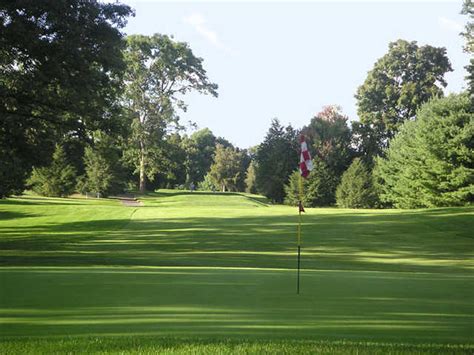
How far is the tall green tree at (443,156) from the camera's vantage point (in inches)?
1519

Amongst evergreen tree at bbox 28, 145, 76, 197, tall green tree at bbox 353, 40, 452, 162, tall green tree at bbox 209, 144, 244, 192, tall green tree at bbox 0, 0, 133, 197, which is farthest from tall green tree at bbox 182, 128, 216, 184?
tall green tree at bbox 0, 0, 133, 197

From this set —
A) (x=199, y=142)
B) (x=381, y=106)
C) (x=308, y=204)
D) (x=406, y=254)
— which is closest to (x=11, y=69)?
(x=406, y=254)

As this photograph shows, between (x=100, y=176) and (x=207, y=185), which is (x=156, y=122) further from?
(x=207, y=185)

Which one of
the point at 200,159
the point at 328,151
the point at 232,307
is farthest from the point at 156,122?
the point at 232,307

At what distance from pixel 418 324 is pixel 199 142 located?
11463 cm

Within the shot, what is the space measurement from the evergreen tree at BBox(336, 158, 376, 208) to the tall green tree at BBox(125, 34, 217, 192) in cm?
1871

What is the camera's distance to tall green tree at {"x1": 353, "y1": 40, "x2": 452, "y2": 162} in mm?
64562

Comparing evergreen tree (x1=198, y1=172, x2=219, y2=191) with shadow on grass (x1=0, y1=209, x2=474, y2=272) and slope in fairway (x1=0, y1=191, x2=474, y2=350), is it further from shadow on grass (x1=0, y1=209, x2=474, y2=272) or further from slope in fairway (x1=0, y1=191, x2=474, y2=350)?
slope in fairway (x1=0, y1=191, x2=474, y2=350)

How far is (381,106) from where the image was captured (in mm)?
66688

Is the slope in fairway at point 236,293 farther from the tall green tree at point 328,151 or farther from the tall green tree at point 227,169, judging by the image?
the tall green tree at point 227,169

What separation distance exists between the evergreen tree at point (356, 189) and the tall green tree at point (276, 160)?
27.0 ft

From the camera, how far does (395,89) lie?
6606 cm

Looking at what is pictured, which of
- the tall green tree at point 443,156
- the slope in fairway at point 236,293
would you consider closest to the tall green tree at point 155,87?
the tall green tree at point 443,156

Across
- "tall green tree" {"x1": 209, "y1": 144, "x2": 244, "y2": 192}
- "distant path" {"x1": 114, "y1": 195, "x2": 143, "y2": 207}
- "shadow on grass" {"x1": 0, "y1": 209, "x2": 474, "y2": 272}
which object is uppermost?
"tall green tree" {"x1": 209, "y1": 144, "x2": 244, "y2": 192}
